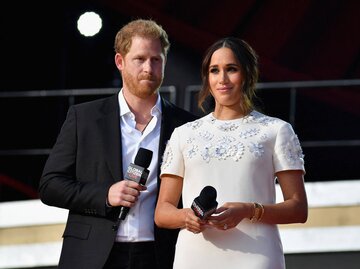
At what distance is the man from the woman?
0.81 feet

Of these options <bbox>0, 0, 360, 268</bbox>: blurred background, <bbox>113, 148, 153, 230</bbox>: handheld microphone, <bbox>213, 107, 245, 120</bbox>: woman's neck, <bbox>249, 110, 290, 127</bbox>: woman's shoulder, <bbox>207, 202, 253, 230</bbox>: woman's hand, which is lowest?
<bbox>207, 202, 253, 230</bbox>: woman's hand

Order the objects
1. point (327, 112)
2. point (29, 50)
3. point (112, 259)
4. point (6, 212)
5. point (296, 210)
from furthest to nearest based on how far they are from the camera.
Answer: point (29, 50)
point (327, 112)
point (6, 212)
point (112, 259)
point (296, 210)

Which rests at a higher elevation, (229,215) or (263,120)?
(263,120)

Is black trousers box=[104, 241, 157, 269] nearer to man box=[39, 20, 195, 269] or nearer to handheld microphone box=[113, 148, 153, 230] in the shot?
man box=[39, 20, 195, 269]

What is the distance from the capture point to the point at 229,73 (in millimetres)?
3029

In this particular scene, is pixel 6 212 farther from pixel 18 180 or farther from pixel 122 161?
pixel 122 161

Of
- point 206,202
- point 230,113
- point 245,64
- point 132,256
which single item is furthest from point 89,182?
point 206,202

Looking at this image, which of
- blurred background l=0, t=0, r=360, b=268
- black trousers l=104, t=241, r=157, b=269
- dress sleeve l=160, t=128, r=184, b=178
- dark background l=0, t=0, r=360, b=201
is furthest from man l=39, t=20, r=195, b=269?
dark background l=0, t=0, r=360, b=201

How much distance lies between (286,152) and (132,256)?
66 centimetres

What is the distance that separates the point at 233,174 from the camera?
2.94m

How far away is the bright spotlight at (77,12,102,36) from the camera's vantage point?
6465 mm

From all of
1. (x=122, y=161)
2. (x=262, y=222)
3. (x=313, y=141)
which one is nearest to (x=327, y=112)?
(x=313, y=141)

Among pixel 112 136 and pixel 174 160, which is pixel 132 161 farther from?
pixel 174 160

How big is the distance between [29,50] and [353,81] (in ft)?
7.76
